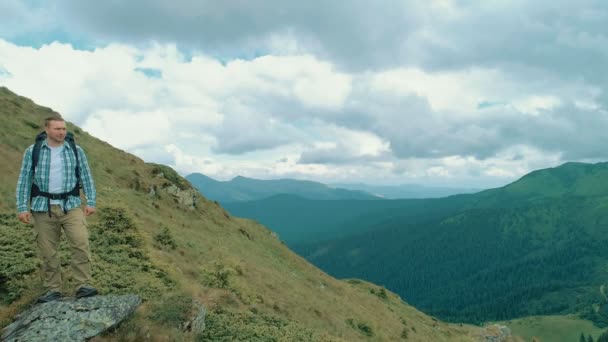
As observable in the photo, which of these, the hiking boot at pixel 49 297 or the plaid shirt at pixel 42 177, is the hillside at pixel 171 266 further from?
the plaid shirt at pixel 42 177

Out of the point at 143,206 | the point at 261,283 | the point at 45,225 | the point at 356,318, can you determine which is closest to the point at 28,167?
the point at 45,225

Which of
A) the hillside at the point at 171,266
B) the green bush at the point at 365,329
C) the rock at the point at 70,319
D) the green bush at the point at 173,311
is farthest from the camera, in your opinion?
the green bush at the point at 365,329

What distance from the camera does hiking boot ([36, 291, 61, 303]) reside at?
417 inches

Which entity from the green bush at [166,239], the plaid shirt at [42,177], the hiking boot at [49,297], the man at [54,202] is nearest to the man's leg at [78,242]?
the man at [54,202]

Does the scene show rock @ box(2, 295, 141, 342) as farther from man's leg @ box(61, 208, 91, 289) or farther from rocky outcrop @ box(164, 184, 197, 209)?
rocky outcrop @ box(164, 184, 197, 209)

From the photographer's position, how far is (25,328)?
30.6 feet

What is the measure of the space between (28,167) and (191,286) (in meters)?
7.70

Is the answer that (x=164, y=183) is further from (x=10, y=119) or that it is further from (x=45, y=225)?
(x=45, y=225)

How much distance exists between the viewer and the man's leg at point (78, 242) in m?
10.8

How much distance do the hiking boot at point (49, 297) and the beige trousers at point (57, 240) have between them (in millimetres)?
118

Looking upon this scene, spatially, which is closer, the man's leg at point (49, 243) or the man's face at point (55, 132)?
the man's face at point (55, 132)

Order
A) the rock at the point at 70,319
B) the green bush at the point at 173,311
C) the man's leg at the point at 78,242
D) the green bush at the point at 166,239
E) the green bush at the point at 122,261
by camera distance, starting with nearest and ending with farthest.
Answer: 1. the rock at the point at 70,319
2. the man's leg at the point at 78,242
3. the green bush at the point at 173,311
4. the green bush at the point at 122,261
5. the green bush at the point at 166,239

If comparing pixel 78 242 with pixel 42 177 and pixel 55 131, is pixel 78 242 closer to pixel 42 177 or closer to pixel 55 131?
pixel 42 177

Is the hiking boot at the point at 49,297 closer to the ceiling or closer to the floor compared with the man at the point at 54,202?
closer to the floor
